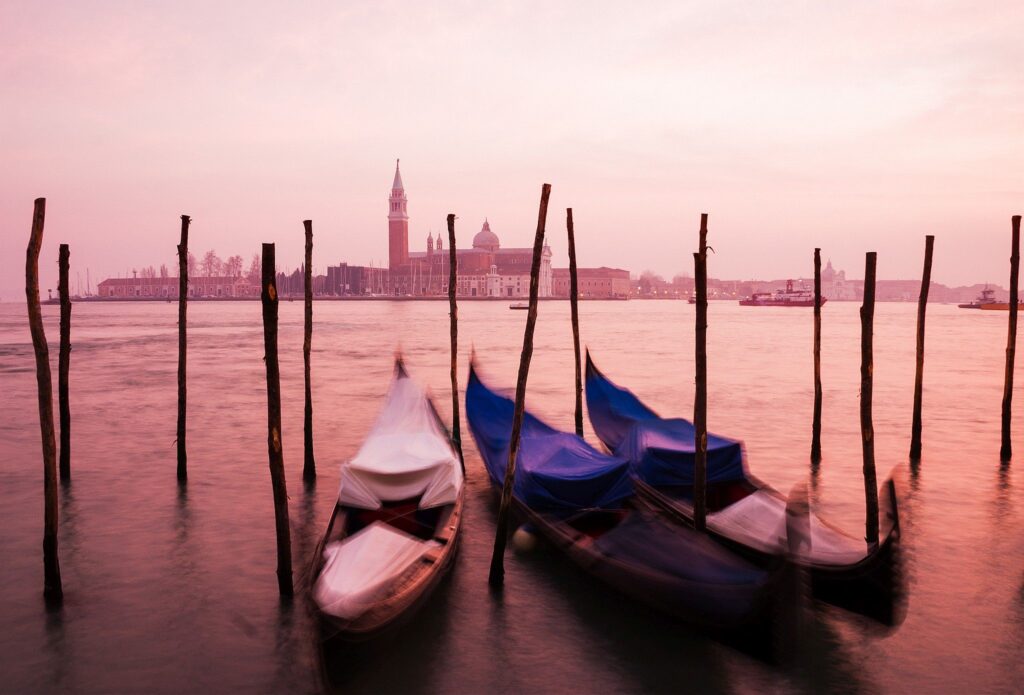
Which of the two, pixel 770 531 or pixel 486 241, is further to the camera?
pixel 486 241

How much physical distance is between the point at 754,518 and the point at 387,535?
3.06 metres

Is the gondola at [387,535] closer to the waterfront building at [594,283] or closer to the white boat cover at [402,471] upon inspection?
the white boat cover at [402,471]

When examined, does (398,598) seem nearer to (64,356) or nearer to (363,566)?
(363,566)

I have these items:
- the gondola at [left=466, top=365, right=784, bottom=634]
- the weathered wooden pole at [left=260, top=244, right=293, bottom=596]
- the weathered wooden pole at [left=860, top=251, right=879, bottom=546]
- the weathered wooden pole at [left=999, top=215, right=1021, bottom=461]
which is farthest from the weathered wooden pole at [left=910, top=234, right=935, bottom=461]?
the weathered wooden pole at [left=260, top=244, right=293, bottom=596]

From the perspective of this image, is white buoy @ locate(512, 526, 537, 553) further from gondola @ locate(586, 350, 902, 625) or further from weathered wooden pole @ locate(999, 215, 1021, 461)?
weathered wooden pole @ locate(999, 215, 1021, 461)

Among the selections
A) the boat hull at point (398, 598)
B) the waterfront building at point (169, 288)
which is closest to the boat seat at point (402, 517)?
the boat hull at point (398, 598)

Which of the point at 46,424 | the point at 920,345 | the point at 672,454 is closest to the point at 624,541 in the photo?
the point at 672,454

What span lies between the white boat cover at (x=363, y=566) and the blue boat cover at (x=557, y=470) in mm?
1321

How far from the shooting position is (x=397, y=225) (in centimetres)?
13425

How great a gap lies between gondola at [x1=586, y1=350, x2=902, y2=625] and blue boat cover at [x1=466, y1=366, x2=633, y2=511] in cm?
63

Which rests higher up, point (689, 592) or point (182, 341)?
point (182, 341)

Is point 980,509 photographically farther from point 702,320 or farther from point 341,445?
point 341,445

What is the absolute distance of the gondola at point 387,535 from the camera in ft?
15.1

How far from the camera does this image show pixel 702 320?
7363 mm
